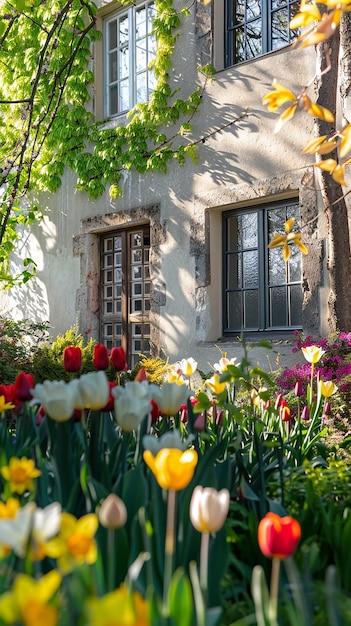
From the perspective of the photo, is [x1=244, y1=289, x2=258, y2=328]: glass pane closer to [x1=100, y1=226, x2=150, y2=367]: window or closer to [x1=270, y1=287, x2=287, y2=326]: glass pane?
[x1=270, y1=287, x2=287, y2=326]: glass pane

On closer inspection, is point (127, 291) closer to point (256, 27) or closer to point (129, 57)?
point (129, 57)

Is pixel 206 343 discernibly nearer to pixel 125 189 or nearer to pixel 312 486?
pixel 125 189

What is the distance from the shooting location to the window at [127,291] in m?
7.66

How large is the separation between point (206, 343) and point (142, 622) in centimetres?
590

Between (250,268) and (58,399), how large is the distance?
5.18 metres

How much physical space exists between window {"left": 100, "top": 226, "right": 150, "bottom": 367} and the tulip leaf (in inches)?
258

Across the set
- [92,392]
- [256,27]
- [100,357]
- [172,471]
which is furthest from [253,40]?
[172,471]

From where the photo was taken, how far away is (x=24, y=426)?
79.6 inches

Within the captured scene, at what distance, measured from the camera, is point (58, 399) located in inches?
61.3

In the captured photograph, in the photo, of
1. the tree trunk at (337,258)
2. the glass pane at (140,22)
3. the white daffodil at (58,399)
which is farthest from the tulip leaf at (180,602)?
the glass pane at (140,22)

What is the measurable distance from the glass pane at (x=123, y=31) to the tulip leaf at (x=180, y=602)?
775 centimetres

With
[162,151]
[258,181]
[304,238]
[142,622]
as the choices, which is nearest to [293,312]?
[304,238]

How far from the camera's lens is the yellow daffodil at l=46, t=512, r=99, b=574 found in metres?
0.90

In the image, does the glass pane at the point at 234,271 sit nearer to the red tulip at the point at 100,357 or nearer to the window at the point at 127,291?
the window at the point at 127,291
